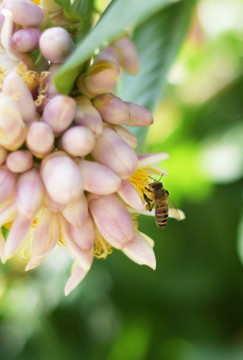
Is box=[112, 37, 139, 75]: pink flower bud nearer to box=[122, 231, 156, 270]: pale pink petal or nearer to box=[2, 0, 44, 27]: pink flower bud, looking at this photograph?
box=[2, 0, 44, 27]: pink flower bud

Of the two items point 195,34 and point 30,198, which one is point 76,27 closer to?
point 30,198

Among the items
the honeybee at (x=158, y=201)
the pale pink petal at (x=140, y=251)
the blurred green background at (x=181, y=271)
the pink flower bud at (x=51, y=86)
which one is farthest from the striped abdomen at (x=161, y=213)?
the blurred green background at (x=181, y=271)

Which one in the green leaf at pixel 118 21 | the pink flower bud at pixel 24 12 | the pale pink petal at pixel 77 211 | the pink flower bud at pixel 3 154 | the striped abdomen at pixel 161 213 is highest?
the green leaf at pixel 118 21

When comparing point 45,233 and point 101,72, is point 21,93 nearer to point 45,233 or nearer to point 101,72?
point 101,72

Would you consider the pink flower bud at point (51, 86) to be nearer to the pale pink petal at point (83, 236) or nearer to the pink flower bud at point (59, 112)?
the pink flower bud at point (59, 112)

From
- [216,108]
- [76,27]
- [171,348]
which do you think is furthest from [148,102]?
[171,348]

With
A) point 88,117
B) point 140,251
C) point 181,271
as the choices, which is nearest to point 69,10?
point 88,117
